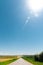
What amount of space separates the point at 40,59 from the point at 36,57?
8.22 feet

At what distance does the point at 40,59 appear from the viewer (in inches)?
1508

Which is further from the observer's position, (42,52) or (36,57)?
(36,57)

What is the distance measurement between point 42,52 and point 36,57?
380cm

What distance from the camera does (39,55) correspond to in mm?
39031

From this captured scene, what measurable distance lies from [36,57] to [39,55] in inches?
77.6

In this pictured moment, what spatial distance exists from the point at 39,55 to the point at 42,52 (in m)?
1.84

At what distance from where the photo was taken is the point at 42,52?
3769 cm

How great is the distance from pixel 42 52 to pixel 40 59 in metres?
2.22

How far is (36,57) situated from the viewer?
40656mm

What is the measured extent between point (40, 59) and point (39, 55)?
1257 mm
